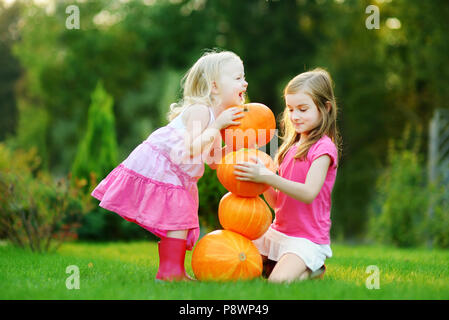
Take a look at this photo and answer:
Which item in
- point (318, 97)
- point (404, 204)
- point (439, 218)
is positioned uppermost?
point (318, 97)

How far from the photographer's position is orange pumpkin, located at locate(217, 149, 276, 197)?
355 centimetres

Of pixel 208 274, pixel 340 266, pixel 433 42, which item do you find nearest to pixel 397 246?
pixel 340 266

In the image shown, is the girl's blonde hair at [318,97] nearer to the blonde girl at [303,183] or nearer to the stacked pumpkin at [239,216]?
the blonde girl at [303,183]

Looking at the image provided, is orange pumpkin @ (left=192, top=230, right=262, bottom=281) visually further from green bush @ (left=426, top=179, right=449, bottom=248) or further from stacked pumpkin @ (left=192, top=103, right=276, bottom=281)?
green bush @ (left=426, top=179, right=449, bottom=248)

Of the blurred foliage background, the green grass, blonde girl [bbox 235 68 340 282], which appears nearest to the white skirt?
blonde girl [bbox 235 68 340 282]

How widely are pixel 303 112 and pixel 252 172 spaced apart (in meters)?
0.69

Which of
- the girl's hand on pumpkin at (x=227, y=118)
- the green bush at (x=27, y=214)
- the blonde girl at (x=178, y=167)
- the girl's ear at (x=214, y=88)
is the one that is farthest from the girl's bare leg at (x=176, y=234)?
the green bush at (x=27, y=214)

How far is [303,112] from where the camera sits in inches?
149

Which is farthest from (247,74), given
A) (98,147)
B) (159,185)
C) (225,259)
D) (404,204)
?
(225,259)

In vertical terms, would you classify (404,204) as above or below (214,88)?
below

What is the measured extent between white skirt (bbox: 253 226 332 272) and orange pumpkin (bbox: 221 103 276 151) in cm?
76

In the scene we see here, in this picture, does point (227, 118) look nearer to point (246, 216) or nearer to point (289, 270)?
point (246, 216)

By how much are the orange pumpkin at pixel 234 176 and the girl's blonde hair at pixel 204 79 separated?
0.48 metres

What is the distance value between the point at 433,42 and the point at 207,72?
1182 cm
